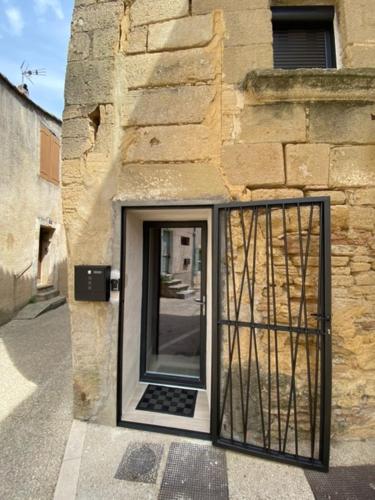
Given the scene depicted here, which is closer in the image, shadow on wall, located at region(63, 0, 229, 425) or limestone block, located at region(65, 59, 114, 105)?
shadow on wall, located at region(63, 0, 229, 425)

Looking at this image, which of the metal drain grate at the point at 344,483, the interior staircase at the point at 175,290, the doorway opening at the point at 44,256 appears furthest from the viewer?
the doorway opening at the point at 44,256

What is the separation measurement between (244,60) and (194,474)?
3656 mm

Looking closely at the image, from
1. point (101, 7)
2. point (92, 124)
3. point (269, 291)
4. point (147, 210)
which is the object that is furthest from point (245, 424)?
point (101, 7)

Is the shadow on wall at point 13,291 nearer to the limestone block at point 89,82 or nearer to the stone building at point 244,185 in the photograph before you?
the stone building at point 244,185

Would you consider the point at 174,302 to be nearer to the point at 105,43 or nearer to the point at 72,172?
the point at 72,172

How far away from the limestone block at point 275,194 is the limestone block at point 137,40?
1.91 m

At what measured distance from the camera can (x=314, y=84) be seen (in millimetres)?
2229

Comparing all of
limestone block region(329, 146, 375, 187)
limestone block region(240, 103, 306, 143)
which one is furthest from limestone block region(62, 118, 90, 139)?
limestone block region(329, 146, 375, 187)

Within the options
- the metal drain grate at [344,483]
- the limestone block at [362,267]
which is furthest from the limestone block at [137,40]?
the metal drain grate at [344,483]

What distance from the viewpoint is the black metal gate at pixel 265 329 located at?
7.14 ft

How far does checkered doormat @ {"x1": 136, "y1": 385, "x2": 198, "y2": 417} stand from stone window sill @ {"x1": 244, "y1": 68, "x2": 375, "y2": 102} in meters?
3.26

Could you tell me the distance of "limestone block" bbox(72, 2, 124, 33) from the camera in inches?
101

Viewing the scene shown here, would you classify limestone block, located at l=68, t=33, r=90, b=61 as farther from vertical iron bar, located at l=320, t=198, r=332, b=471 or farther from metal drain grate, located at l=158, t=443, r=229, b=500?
metal drain grate, located at l=158, t=443, r=229, b=500

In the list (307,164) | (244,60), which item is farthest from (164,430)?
(244,60)
